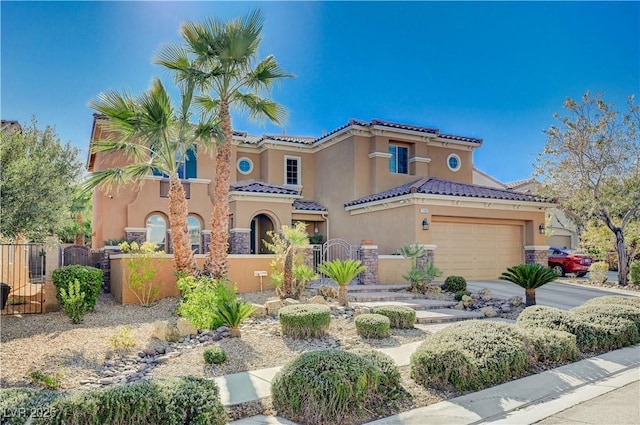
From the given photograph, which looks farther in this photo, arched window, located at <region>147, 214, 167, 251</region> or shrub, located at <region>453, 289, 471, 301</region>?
arched window, located at <region>147, 214, 167, 251</region>

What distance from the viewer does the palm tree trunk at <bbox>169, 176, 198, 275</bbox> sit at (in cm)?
1391

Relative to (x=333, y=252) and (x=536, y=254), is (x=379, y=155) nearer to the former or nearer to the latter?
(x=333, y=252)

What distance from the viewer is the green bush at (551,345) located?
827 cm

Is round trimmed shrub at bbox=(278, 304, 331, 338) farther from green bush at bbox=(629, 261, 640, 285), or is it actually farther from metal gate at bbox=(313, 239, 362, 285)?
green bush at bbox=(629, 261, 640, 285)

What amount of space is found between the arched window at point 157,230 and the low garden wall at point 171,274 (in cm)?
385

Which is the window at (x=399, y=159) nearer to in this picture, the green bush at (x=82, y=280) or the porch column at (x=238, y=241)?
the porch column at (x=238, y=241)

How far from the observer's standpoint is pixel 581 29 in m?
15.2

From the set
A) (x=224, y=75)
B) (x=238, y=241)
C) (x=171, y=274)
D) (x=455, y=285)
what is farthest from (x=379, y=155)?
(x=171, y=274)

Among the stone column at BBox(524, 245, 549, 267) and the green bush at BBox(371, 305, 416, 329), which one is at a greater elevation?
the stone column at BBox(524, 245, 549, 267)

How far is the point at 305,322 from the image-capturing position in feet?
32.1

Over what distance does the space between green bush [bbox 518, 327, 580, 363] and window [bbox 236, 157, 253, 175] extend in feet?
60.7

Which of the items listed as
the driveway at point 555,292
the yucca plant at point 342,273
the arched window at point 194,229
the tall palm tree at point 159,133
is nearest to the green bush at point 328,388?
the yucca plant at point 342,273

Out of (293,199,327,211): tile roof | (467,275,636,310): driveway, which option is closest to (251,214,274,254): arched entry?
(293,199,327,211): tile roof

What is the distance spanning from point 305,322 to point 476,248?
12628 millimetres
